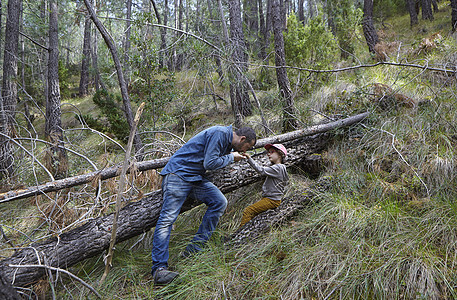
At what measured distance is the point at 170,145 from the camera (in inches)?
207

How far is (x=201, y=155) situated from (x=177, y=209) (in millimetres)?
728

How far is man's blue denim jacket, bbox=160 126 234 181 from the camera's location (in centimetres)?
360

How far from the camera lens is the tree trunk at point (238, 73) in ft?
20.1

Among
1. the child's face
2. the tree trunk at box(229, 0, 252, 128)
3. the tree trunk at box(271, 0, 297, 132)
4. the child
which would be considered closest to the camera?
the child

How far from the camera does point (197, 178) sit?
3.74 m

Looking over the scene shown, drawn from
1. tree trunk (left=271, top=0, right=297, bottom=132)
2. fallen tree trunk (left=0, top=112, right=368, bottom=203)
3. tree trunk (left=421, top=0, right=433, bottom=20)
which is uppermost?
tree trunk (left=421, top=0, right=433, bottom=20)

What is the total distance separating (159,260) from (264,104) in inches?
194

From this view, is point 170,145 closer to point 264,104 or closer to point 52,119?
point 264,104

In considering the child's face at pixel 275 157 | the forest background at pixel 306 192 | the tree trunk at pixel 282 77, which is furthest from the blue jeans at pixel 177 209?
the tree trunk at pixel 282 77

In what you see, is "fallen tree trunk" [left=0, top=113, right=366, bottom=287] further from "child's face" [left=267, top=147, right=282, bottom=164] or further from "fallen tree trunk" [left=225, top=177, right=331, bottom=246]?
"fallen tree trunk" [left=225, top=177, right=331, bottom=246]

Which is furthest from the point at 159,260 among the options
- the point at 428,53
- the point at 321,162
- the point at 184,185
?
the point at 428,53

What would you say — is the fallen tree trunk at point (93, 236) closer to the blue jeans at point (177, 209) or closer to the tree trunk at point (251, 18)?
the blue jeans at point (177, 209)

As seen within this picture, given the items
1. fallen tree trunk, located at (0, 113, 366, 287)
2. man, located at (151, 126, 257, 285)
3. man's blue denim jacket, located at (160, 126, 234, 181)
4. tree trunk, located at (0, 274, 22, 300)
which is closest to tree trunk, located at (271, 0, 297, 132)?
fallen tree trunk, located at (0, 113, 366, 287)

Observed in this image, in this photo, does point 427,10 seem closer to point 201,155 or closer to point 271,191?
point 271,191
